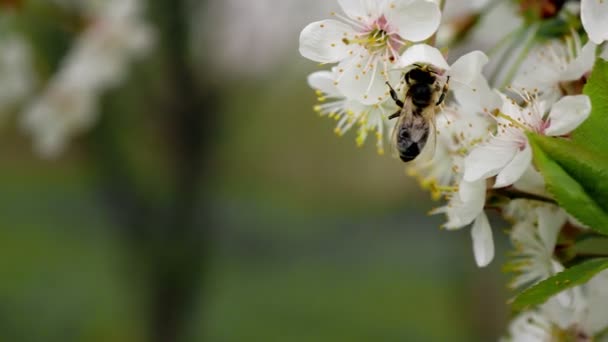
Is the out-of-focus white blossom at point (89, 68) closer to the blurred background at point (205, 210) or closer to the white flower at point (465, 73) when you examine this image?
the blurred background at point (205, 210)

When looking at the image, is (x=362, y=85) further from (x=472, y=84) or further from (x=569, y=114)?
(x=569, y=114)

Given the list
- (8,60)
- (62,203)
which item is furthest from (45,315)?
(62,203)

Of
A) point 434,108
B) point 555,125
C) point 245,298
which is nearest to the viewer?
point 555,125

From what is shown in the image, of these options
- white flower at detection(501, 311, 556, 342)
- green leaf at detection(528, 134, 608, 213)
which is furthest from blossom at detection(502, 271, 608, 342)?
green leaf at detection(528, 134, 608, 213)

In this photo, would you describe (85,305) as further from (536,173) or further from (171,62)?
(536,173)

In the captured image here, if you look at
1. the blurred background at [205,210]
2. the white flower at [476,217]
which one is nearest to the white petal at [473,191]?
the white flower at [476,217]

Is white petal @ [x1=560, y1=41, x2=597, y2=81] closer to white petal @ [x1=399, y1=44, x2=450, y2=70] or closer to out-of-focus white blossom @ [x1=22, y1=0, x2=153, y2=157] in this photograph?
white petal @ [x1=399, y1=44, x2=450, y2=70]
